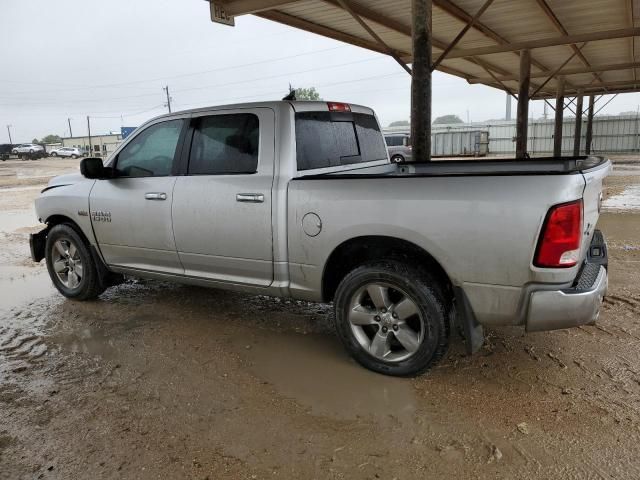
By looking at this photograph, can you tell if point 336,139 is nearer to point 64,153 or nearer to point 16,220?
point 16,220

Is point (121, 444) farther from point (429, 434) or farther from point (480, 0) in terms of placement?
point (480, 0)

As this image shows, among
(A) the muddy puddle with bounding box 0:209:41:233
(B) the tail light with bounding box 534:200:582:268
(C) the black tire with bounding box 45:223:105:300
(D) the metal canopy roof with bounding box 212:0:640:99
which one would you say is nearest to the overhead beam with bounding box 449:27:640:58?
(D) the metal canopy roof with bounding box 212:0:640:99

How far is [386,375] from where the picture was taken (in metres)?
3.34

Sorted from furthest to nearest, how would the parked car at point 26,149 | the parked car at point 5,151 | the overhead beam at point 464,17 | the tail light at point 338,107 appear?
the parked car at point 26,149 → the parked car at point 5,151 → the overhead beam at point 464,17 → the tail light at point 338,107

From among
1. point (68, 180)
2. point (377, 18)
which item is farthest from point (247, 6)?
point (68, 180)

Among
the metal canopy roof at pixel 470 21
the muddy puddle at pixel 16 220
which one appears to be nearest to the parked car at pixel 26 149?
the muddy puddle at pixel 16 220

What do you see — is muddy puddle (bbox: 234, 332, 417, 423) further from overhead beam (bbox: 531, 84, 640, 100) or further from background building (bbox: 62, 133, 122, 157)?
background building (bbox: 62, 133, 122, 157)

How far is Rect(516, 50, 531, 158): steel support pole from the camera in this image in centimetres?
1313

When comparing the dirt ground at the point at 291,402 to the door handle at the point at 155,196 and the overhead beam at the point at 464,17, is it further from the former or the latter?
the overhead beam at the point at 464,17

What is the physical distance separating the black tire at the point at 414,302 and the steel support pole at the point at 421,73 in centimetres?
417

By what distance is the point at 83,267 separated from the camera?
4.96 metres

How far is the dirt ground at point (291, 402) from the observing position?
8.16 ft

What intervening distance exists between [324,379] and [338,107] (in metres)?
2.26

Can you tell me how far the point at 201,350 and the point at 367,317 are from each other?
1.41 metres
